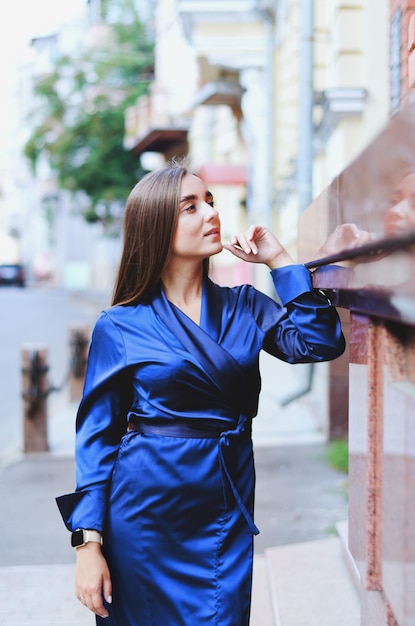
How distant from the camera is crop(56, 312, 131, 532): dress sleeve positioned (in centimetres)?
237

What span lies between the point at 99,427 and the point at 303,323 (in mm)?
574

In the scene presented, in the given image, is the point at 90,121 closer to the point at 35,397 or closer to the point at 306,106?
the point at 306,106

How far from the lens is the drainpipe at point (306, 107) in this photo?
29.0 feet

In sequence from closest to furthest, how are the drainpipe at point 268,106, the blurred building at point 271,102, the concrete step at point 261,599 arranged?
the concrete step at point 261,599, the blurred building at point 271,102, the drainpipe at point 268,106

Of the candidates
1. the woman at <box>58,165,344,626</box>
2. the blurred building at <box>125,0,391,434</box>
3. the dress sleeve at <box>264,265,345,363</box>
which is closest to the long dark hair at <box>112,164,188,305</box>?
the woman at <box>58,165,344,626</box>

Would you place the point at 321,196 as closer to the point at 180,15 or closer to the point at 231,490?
the point at 231,490

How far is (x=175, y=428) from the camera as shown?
2.36m

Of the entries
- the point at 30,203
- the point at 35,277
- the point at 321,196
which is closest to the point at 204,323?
the point at 321,196

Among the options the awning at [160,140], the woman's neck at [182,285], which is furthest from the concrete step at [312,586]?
the awning at [160,140]

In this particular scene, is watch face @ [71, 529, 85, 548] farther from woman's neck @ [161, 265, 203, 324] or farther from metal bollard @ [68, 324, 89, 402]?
metal bollard @ [68, 324, 89, 402]

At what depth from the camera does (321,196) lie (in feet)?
9.02

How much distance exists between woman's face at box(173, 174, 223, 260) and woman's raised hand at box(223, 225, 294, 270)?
72 mm

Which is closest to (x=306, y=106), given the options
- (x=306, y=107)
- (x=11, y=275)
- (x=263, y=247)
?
(x=306, y=107)

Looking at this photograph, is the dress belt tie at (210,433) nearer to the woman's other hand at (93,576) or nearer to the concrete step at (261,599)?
the woman's other hand at (93,576)
